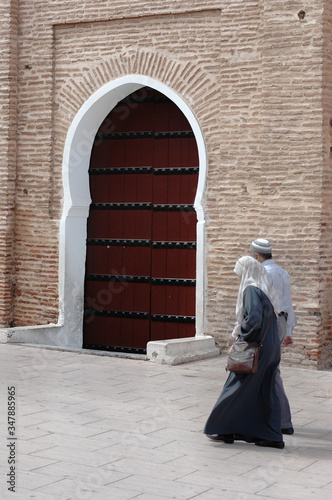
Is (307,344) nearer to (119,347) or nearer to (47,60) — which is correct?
(119,347)

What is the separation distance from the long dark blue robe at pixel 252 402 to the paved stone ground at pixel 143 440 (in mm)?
130

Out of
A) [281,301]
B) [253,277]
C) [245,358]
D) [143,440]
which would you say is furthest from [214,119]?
[143,440]

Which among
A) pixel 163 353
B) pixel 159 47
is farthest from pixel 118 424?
pixel 159 47

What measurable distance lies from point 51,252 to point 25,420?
477 cm

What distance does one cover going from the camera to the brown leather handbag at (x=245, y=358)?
6.28 metres

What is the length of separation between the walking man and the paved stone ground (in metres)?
0.17

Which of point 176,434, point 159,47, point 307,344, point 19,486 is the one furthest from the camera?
point 159,47

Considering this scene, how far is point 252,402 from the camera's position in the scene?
21.0ft

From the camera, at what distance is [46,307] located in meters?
11.6

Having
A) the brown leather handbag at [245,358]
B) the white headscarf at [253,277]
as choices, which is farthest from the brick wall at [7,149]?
the brown leather handbag at [245,358]

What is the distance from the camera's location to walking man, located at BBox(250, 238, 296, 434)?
6.73 metres

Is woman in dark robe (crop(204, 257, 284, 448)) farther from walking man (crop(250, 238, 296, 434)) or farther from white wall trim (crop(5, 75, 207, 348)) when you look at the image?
white wall trim (crop(5, 75, 207, 348))

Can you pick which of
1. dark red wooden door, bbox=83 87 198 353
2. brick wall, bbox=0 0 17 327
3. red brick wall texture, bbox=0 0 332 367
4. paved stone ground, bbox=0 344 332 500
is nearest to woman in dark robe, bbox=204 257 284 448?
paved stone ground, bbox=0 344 332 500

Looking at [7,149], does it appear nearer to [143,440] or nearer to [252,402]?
[143,440]
